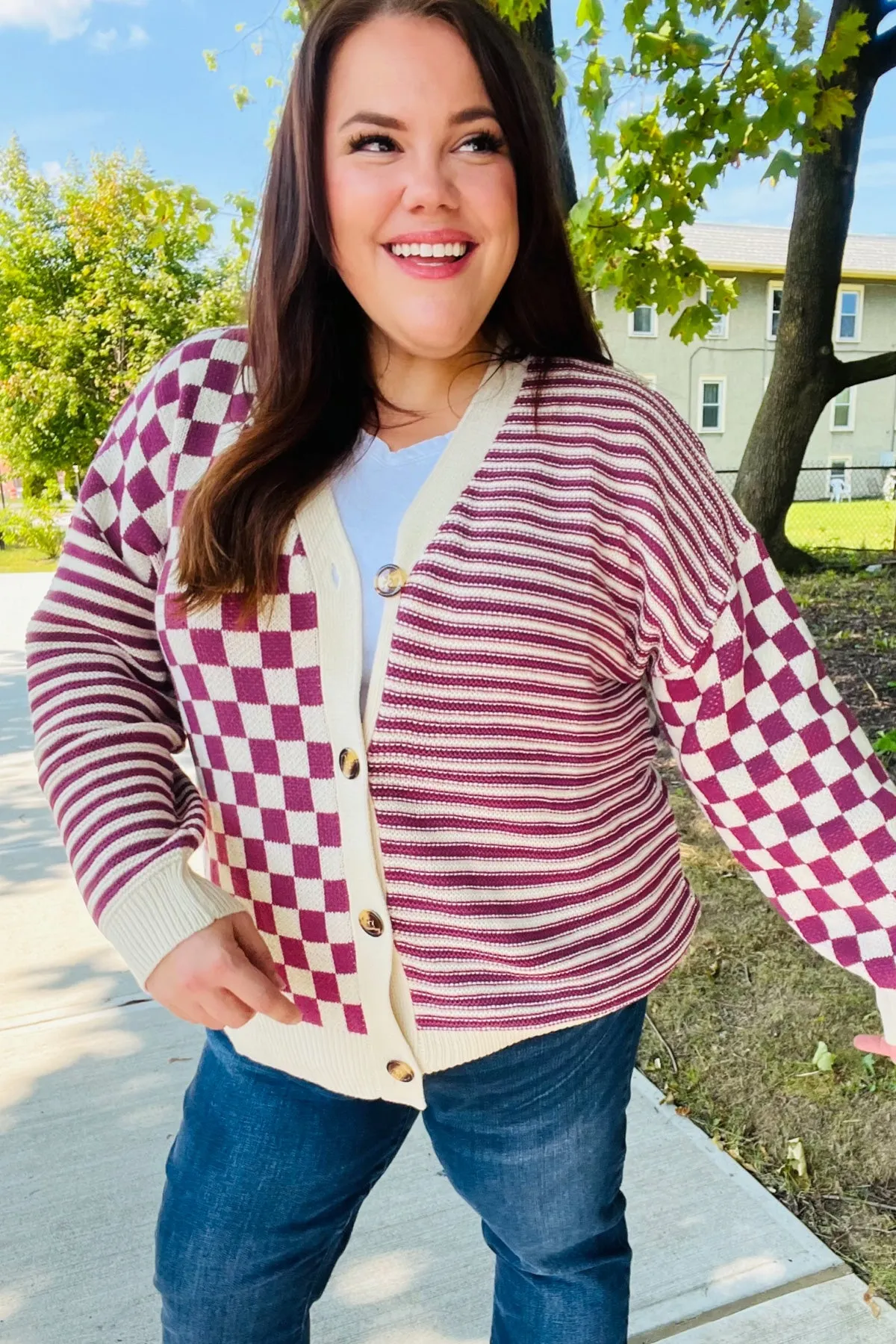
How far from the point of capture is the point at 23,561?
59.2 feet

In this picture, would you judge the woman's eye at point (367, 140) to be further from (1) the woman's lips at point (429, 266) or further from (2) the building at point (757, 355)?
(2) the building at point (757, 355)

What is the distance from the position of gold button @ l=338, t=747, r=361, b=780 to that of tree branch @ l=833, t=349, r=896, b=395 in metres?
6.37

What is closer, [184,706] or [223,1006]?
[223,1006]

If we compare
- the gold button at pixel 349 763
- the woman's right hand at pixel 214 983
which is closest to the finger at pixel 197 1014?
the woman's right hand at pixel 214 983

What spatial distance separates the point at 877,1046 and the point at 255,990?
2.30 ft

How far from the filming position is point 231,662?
112 centimetres

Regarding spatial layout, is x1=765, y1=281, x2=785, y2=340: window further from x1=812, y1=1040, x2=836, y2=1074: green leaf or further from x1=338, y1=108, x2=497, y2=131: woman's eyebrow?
x1=338, y1=108, x2=497, y2=131: woman's eyebrow

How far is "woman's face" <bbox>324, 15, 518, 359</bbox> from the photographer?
3.59ft

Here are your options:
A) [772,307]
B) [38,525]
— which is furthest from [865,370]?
[772,307]

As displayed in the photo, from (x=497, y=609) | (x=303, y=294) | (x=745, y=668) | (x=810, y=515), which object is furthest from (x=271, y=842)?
(x=810, y=515)

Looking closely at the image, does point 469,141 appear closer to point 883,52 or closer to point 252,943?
point 252,943

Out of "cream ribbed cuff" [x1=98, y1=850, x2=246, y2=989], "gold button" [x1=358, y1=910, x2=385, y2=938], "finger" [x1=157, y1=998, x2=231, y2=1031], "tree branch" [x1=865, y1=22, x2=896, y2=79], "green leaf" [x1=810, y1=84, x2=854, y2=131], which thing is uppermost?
"tree branch" [x1=865, y1=22, x2=896, y2=79]

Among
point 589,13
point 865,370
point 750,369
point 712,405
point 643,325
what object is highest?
point 589,13

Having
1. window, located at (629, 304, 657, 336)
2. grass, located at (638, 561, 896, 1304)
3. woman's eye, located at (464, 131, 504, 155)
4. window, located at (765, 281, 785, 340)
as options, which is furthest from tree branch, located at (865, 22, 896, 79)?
window, located at (765, 281, 785, 340)
